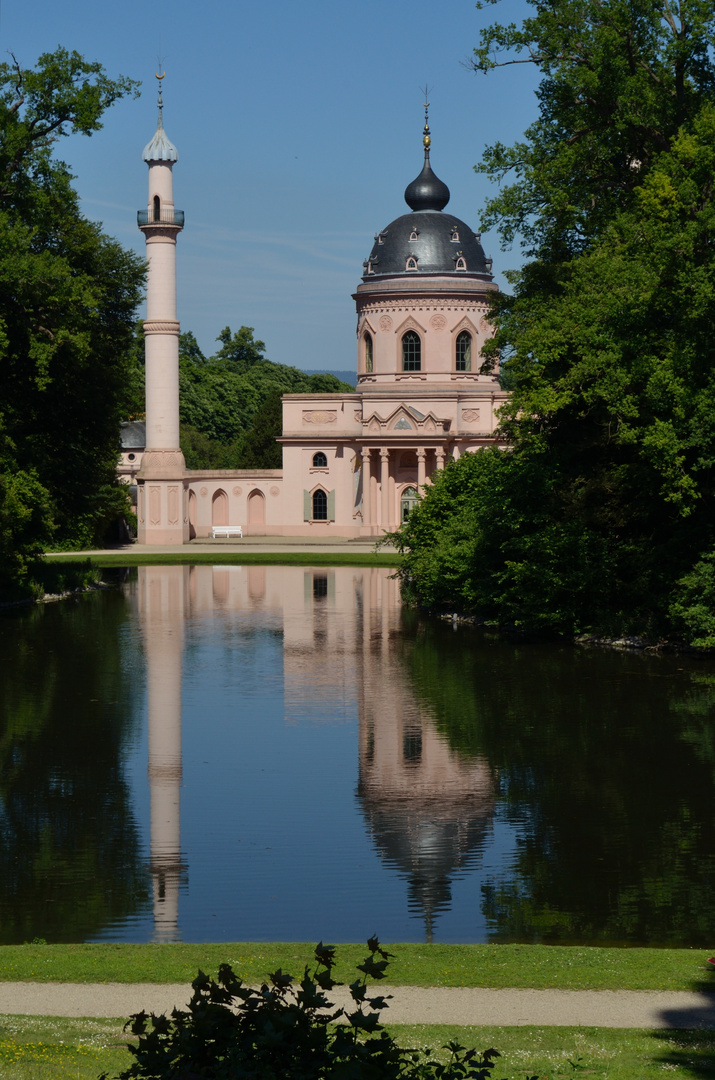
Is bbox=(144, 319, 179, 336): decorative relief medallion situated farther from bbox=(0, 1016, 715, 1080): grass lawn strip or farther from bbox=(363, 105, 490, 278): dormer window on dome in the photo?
bbox=(0, 1016, 715, 1080): grass lawn strip

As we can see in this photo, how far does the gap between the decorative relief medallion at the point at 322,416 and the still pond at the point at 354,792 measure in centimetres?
4673

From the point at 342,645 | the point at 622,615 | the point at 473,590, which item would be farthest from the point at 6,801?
the point at 473,590

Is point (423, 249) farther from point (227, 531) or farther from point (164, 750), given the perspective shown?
point (164, 750)

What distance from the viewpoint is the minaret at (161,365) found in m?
69.1

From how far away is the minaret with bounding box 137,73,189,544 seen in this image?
227ft

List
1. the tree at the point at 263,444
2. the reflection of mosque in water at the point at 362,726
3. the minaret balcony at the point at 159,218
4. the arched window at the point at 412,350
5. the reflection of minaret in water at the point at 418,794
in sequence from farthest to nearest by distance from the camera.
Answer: the tree at the point at 263,444 → the arched window at the point at 412,350 → the minaret balcony at the point at 159,218 → the reflection of mosque in water at the point at 362,726 → the reflection of minaret in water at the point at 418,794

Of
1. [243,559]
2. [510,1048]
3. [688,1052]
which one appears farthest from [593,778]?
[243,559]

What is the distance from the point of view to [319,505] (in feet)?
252

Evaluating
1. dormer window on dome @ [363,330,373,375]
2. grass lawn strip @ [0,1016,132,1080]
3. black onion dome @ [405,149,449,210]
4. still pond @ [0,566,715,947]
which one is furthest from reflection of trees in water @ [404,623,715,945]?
black onion dome @ [405,149,449,210]

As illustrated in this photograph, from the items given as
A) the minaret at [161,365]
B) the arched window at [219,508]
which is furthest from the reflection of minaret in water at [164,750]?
the arched window at [219,508]

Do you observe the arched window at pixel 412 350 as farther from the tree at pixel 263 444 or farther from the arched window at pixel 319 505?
the tree at pixel 263 444

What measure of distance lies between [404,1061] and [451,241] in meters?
74.7

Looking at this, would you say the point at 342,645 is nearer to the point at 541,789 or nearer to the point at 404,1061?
the point at 541,789

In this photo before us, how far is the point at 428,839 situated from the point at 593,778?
11.7 ft
